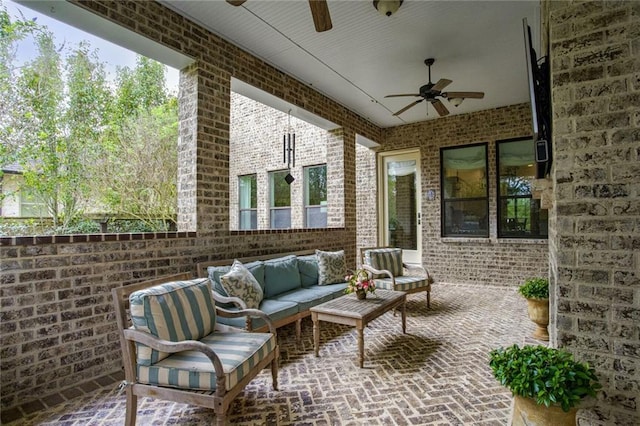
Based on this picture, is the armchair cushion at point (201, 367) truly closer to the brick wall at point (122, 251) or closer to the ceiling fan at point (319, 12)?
the brick wall at point (122, 251)

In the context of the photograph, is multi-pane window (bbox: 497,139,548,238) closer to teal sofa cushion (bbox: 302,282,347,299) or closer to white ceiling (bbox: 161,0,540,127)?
white ceiling (bbox: 161,0,540,127)

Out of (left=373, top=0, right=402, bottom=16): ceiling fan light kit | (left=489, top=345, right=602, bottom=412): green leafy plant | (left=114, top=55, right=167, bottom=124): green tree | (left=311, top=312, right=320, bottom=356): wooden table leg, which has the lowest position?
(left=311, top=312, right=320, bottom=356): wooden table leg

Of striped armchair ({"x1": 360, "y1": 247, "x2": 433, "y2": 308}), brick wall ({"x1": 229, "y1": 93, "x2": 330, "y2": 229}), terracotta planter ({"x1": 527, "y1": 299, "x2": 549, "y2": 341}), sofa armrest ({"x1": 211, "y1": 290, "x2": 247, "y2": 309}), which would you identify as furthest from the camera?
brick wall ({"x1": 229, "y1": 93, "x2": 330, "y2": 229})

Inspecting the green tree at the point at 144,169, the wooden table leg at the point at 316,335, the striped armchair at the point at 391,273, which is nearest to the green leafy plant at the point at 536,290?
the striped armchair at the point at 391,273

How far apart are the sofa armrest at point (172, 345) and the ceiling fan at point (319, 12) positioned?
2.22m

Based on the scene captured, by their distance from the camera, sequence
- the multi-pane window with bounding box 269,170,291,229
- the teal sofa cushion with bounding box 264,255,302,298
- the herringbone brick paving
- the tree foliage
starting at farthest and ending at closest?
1. the multi-pane window with bounding box 269,170,291,229
2. the tree foliage
3. the teal sofa cushion with bounding box 264,255,302,298
4. the herringbone brick paving

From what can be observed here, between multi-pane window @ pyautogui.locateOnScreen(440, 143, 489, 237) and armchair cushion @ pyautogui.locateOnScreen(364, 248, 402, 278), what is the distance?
2253 millimetres

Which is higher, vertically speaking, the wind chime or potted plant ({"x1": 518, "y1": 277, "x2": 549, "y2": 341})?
the wind chime

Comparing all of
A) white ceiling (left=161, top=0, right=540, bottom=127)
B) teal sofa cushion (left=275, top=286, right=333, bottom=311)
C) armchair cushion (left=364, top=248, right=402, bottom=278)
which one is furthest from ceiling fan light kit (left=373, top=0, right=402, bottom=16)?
armchair cushion (left=364, top=248, right=402, bottom=278)

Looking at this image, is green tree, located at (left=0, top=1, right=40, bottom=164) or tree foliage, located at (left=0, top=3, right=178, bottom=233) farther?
tree foliage, located at (left=0, top=3, right=178, bottom=233)

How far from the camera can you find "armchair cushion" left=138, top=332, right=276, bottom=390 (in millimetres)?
1785

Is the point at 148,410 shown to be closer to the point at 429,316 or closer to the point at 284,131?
the point at 429,316

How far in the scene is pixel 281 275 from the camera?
389 cm

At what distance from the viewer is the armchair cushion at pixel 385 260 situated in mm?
4797
